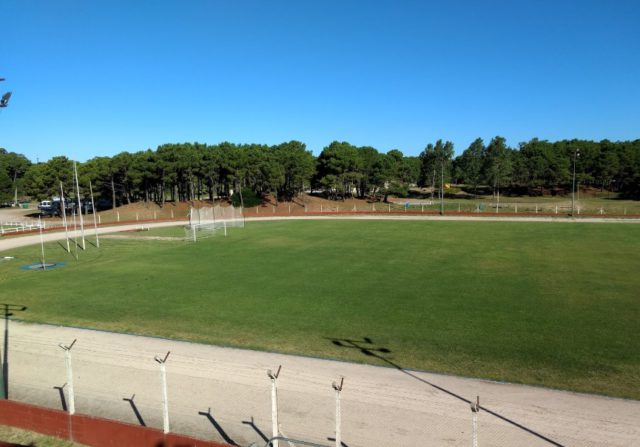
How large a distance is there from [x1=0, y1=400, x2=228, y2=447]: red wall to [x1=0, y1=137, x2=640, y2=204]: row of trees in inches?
2280

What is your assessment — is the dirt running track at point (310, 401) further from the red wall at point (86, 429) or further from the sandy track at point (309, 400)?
the red wall at point (86, 429)

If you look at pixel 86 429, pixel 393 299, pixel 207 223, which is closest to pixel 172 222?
pixel 207 223

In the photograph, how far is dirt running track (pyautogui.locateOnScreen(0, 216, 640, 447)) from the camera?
8797 mm

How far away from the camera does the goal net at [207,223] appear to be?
4175cm

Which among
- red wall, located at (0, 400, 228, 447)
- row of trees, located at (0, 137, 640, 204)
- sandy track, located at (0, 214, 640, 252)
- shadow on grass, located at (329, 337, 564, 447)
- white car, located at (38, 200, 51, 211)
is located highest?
row of trees, located at (0, 137, 640, 204)

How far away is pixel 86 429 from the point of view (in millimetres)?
8898

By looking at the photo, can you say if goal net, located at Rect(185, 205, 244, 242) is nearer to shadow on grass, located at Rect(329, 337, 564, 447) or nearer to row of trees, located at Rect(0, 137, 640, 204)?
row of trees, located at Rect(0, 137, 640, 204)

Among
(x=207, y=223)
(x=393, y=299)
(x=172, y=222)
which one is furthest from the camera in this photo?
(x=172, y=222)

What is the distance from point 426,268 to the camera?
25297mm

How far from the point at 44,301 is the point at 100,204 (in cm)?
7338

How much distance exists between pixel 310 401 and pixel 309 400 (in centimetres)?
5

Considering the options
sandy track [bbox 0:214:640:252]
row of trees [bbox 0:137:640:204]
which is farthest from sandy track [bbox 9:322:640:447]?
row of trees [bbox 0:137:640:204]

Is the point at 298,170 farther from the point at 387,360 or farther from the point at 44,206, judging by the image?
the point at 387,360

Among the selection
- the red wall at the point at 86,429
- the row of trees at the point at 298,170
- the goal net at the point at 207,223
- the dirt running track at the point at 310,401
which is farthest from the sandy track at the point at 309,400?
the row of trees at the point at 298,170
